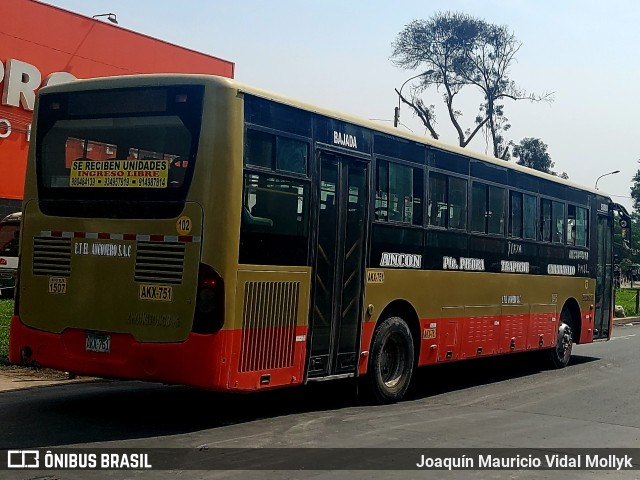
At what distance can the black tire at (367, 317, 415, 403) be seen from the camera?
11453mm

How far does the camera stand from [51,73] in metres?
29.8

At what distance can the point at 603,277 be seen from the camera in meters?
18.9

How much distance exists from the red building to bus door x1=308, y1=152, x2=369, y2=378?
20.6m

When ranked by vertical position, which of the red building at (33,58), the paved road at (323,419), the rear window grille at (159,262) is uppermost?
the red building at (33,58)

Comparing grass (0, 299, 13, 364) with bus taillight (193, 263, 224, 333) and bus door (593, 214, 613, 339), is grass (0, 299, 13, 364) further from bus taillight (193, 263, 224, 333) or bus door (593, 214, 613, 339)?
bus door (593, 214, 613, 339)

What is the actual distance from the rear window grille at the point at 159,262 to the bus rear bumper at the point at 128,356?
607 millimetres

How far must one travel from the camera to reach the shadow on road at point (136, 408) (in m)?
8.71

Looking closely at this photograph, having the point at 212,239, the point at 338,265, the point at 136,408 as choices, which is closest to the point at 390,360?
the point at 338,265

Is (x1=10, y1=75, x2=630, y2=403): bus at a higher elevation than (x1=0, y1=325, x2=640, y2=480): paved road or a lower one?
higher

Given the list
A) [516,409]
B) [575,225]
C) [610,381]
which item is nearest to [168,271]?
[516,409]

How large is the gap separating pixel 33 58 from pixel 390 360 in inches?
839

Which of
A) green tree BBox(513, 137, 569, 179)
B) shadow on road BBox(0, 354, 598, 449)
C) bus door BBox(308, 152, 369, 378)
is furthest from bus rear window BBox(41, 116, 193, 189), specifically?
green tree BBox(513, 137, 569, 179)

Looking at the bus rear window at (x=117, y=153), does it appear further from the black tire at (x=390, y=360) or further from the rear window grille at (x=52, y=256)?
the black tire at (x=390, y=360)

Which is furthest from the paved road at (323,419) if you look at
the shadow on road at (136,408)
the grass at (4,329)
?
the grass at (4,329)
